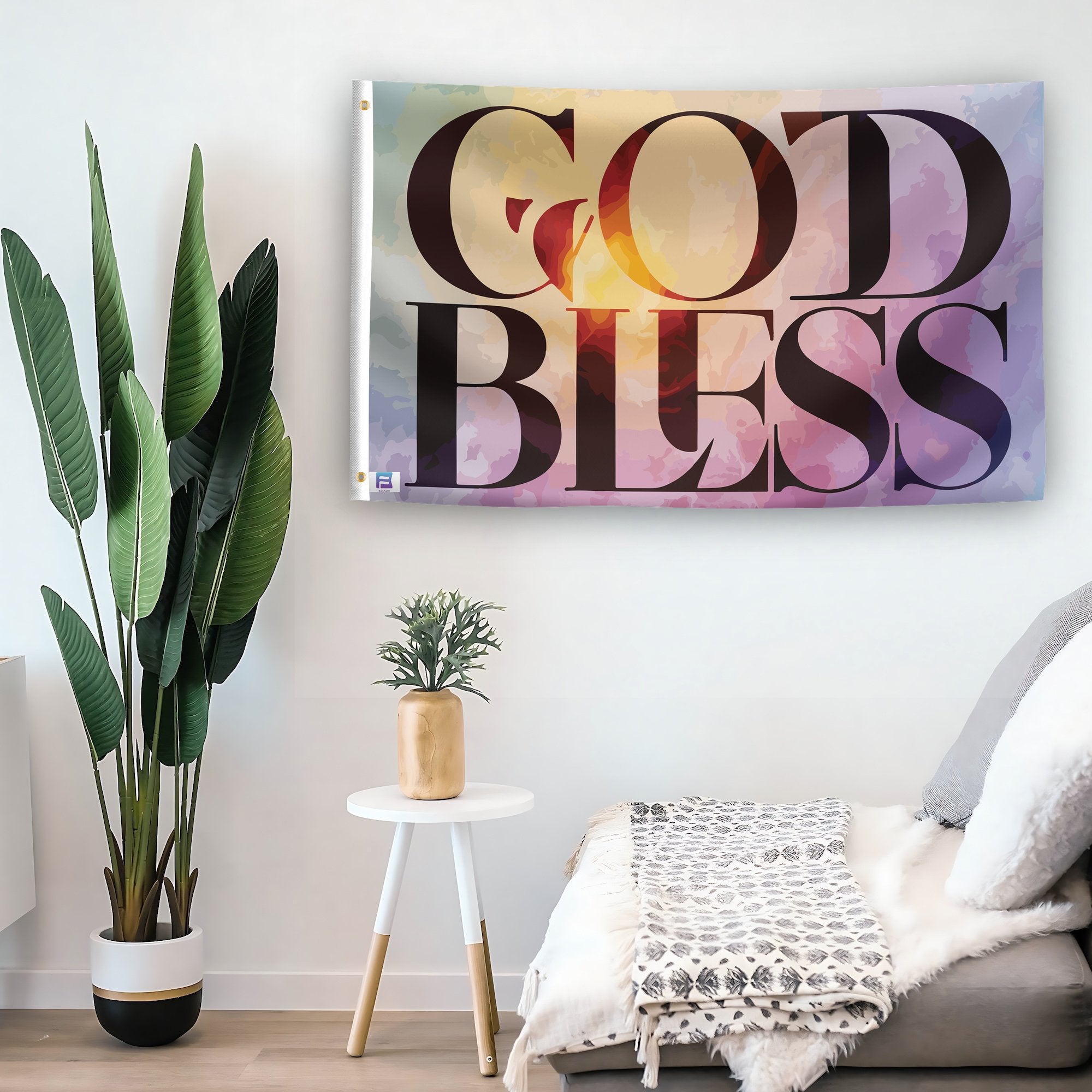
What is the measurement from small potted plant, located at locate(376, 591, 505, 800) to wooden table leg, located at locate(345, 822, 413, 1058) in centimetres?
11

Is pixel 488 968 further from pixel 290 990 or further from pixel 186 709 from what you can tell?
pixel 186 709

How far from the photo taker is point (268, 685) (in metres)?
2.28

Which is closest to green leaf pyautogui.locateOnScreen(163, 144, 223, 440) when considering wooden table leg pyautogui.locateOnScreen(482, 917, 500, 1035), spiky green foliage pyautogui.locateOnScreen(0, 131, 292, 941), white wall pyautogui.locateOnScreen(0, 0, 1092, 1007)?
spiky green foliage pyautogui.locateOnScreen(0, 131, 292, 941)

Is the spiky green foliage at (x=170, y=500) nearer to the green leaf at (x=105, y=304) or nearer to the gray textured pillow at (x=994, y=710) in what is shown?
the green leaf at (x=105, y=304)

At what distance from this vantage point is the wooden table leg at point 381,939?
1927mm

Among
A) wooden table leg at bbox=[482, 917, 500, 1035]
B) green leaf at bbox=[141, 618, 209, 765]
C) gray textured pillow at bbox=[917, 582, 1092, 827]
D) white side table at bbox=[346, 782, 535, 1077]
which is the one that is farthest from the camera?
green leaf at bbox=[141, 618, 209, 765]

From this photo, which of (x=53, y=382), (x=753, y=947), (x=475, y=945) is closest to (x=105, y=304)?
(x=53, y=382)

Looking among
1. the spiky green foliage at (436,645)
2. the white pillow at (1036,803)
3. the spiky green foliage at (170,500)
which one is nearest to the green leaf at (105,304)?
the spiky green foliage at (170,500)

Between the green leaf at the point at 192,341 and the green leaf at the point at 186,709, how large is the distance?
42cm

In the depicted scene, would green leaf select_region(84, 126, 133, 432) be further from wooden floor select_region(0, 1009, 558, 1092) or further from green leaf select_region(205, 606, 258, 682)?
wooden floor select_region(0, 1009, 558, 1092)

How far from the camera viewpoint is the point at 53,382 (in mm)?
1993

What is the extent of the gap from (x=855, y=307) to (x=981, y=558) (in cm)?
61

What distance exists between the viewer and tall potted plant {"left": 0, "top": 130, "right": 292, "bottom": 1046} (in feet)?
6.49

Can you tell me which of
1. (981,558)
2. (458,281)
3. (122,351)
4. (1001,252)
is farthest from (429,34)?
(981,558)
